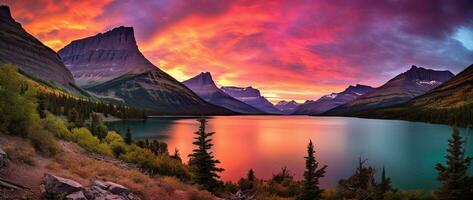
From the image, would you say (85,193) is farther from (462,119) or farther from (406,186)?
(462,119)

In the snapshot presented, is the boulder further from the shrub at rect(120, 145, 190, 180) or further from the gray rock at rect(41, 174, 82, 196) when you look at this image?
the shrub at rect(120, 145, 190, 180)

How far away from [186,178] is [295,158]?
38.8 m

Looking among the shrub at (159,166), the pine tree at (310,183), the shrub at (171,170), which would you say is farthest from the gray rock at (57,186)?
the pine tree at (310,183)

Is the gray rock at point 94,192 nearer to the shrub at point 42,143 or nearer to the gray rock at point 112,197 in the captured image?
the gray rock at point 112,197

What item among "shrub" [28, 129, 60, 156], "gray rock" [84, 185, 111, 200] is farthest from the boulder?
"shrub" [28, 129, 60, 156]

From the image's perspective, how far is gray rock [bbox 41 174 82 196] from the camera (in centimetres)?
1784

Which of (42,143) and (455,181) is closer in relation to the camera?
(42,143)

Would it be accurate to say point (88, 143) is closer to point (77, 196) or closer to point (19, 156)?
point (19, 156)

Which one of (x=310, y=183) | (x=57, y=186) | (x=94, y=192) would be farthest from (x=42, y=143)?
(x=310, y=183)

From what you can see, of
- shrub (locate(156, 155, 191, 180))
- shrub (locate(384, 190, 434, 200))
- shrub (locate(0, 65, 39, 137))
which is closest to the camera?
shrub (locate(0, 65, 39, 137))

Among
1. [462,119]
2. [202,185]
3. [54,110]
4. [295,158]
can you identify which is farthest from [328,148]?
[462,119]

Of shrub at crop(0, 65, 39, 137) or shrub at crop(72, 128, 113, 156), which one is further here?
shrub at crop(72, 128, 113, 156)

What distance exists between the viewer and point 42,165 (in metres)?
23.8

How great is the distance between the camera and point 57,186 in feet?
59.2
